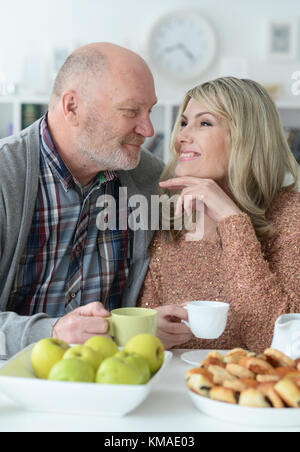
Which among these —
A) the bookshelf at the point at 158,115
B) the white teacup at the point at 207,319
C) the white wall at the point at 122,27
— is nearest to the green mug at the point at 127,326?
the white teacup at the point at 207,319

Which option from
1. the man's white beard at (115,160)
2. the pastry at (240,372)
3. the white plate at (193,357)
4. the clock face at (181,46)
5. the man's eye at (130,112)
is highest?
the clock face at (181,46)

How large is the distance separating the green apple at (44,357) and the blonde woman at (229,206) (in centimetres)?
70

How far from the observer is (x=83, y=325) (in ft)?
3.69

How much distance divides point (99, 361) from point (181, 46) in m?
3.39

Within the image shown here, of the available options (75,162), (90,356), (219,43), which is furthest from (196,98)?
(219,43)

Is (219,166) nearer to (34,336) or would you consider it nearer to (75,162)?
(75,162)

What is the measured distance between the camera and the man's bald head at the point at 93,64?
1.63 metres

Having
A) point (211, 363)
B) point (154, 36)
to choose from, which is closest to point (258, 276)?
point (211, 363)

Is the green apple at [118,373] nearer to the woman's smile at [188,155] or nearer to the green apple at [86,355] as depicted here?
the green apple at [86,355]

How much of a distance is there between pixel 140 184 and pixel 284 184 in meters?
0.47

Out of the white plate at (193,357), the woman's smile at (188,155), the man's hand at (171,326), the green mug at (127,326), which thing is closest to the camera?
the green mug at (127,326)

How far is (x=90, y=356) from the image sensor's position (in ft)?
2.90

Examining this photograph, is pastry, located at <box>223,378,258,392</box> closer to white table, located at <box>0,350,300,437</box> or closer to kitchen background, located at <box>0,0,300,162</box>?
white table, located at <box>0,350,300,437</box>

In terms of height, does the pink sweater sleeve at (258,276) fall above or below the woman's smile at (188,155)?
below
